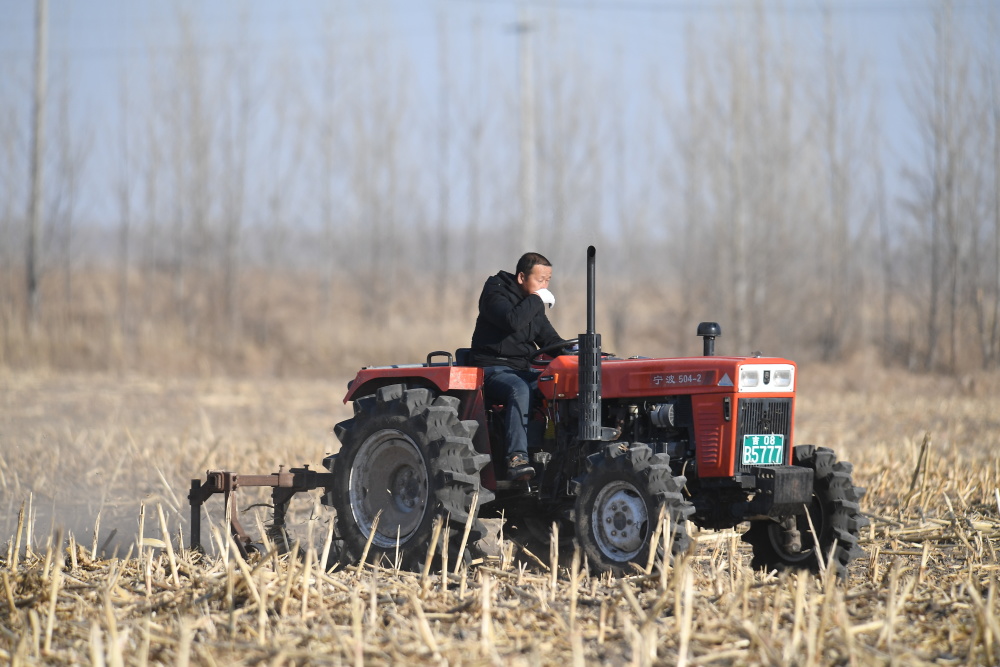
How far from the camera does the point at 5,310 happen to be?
2109cm

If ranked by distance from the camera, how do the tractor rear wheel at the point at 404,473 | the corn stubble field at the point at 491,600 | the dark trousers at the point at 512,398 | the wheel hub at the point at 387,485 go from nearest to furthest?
1. the corn stubble field at the point at 491,600
2. the tractor rear wheel at the point at 404,473
3. the dark trousers at the point at 512,398
4. the wheel hub at the point at 387,485

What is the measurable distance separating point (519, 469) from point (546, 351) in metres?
0.76

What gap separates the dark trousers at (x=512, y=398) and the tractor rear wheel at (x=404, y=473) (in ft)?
0.69

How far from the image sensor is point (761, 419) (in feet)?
20.9

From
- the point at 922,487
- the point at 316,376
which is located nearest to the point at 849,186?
the point at 316,376

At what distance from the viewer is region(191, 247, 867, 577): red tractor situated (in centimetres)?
603

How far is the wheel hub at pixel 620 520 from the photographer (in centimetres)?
591

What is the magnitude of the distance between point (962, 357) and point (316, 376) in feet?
43.6

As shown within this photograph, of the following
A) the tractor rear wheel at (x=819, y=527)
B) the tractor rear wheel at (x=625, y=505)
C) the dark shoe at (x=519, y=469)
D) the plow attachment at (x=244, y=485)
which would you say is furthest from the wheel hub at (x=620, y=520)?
the plow attachment at (x=244, y=485)

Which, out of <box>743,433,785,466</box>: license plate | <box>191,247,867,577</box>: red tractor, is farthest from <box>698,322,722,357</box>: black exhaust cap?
<box>743,433,785,466</box>: license plate

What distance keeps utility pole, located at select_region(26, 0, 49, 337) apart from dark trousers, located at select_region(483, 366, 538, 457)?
57.0 ft

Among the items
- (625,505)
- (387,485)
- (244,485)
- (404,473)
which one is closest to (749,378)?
(625,505)

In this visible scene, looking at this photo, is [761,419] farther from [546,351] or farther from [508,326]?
[508,326]

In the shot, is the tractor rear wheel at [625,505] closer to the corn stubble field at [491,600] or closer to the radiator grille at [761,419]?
the corn stubble field at [491,600]
